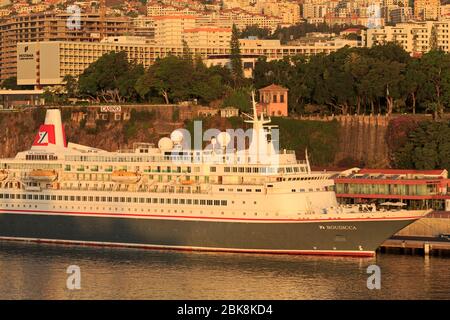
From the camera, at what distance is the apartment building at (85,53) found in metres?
142

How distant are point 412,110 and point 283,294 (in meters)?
49.5

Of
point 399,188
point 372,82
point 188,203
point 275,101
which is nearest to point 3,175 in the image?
point 188,203

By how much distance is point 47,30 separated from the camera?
159250mm

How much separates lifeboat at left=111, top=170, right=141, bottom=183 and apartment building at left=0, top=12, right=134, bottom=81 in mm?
91338

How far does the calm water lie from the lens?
54.0 metres

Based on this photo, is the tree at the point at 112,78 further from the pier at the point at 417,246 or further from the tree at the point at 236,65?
the pier at the point at 417,246

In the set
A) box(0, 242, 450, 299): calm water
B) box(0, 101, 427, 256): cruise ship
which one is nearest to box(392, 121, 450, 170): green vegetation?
box(0, 101, 427, 256): cruise ship

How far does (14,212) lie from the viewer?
2758 inches

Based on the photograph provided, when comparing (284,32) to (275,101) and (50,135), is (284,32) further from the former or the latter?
(50,135)

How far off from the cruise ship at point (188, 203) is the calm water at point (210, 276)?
963mm

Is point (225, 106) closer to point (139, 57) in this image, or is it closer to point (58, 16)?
point (139, 57)

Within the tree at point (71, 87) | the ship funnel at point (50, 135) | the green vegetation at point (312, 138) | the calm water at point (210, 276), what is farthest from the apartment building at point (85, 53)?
the calm water at point (210, 276)

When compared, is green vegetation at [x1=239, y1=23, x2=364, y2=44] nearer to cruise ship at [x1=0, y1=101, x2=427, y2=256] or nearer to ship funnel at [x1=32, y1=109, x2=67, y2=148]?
ship funnel at [x1=32, y1=109, x2=67, y2=148]

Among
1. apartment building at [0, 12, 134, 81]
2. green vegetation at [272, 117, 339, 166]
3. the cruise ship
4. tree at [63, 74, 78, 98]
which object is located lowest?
the cruise ship
